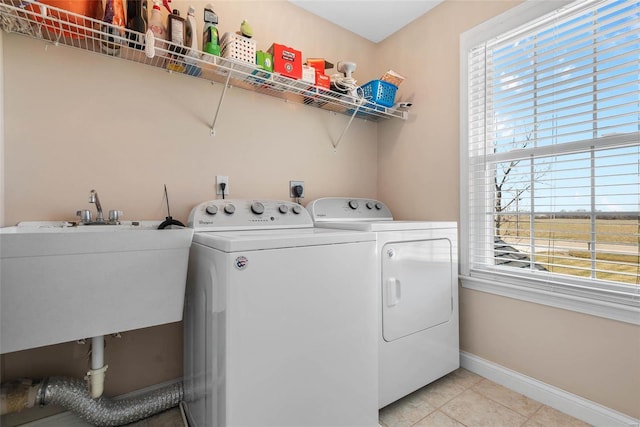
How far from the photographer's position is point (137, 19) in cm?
138

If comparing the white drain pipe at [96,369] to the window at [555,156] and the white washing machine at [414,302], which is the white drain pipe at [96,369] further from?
the window at [555,156]

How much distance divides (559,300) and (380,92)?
5.51 feet

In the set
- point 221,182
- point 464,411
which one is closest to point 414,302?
point 464,411

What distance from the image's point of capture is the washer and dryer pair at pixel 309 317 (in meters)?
1.02

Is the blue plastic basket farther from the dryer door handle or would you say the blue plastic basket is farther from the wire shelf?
the dryer door handle

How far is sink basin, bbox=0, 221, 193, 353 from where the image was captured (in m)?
0.89

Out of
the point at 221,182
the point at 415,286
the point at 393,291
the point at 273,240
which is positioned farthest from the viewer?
the point at 221,182

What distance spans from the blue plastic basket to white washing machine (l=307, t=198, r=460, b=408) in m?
0.97

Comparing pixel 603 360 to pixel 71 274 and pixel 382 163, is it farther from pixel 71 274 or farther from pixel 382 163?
pixel 71 274

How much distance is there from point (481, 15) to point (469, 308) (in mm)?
1890

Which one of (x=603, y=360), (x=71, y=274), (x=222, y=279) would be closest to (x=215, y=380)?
(x=222, y=279)

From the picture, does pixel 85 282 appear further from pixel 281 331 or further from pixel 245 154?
pixel 245 154

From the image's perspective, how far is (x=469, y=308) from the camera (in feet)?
6.42

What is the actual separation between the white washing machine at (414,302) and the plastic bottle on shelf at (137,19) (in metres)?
A: 1.35
